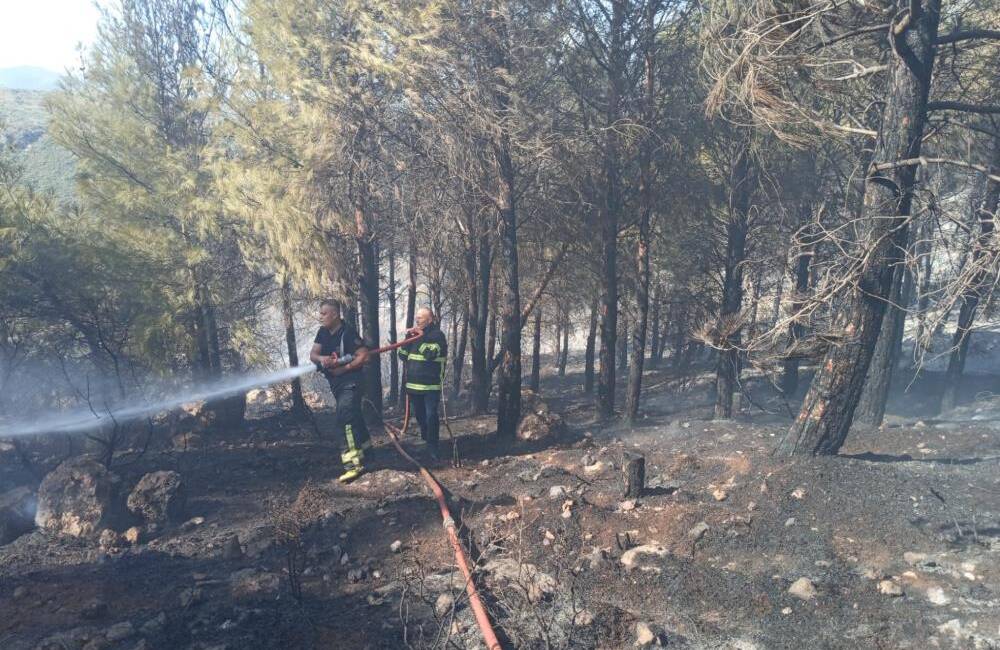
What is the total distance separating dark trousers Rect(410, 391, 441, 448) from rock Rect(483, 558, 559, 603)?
11.1ft

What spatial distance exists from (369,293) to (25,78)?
272 ft

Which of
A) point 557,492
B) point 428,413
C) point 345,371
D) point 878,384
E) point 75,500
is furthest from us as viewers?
point 878,384

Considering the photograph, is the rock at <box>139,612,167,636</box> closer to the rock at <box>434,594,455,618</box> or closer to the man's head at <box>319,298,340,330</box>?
the rock at <box>434,594,455,618</box>

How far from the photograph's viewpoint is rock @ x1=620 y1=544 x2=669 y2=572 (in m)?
4.88

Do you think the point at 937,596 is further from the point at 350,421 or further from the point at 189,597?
the point at 350,421

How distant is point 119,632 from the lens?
14.0 ft

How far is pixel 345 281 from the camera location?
Result: 11.2m

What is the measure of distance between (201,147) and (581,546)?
1071 centimetres

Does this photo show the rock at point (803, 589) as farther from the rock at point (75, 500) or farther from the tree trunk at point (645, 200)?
the tree trunk at point (645, 200)

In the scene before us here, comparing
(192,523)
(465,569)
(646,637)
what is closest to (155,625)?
(465,569)

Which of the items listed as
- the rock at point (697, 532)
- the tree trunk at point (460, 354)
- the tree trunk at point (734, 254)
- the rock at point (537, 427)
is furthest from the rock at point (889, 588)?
the tree trunk at point (460, 354)

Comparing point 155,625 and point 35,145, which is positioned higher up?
point 35,145

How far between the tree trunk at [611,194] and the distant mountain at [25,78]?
6920 centimetres

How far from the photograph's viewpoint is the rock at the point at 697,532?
521cm
